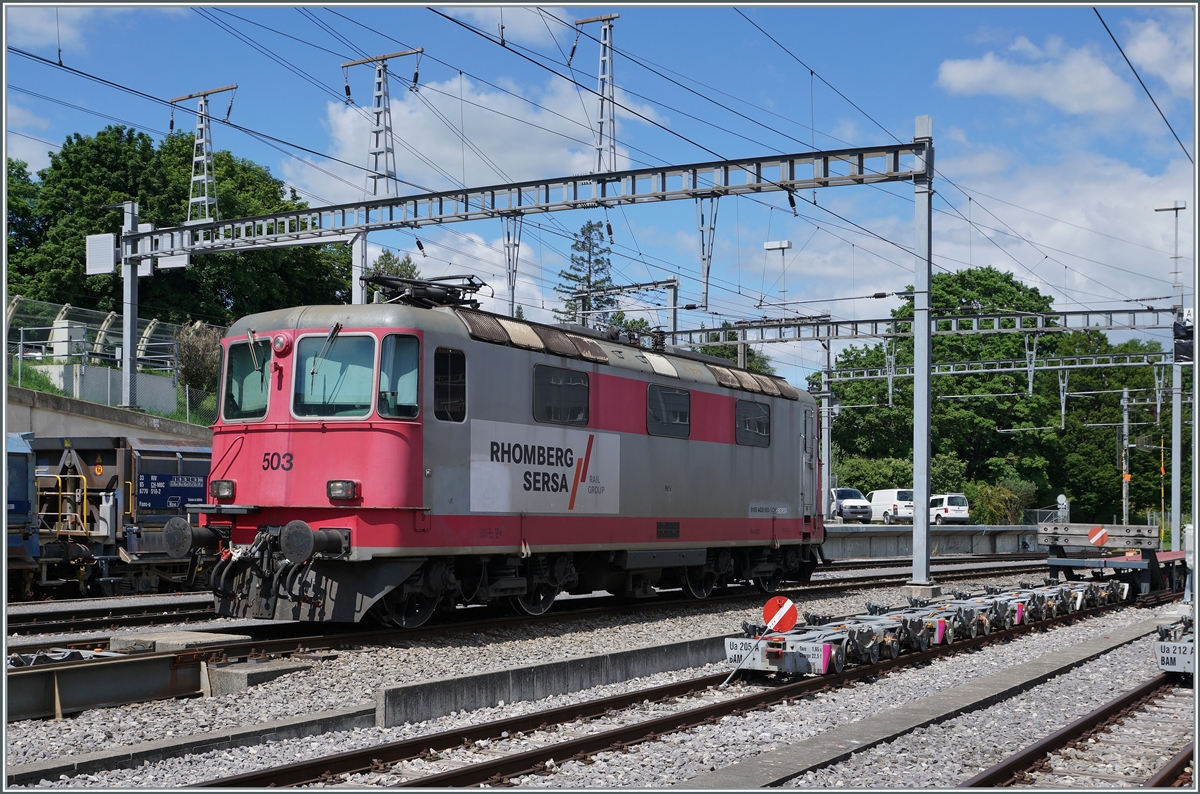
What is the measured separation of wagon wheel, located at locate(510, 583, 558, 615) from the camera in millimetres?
15141

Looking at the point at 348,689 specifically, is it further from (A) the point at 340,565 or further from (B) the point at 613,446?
(B) the point at 613,446

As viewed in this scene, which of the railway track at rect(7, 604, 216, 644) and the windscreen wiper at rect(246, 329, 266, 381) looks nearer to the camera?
the windscreen wiper at rect(246, 329, 266, 381)

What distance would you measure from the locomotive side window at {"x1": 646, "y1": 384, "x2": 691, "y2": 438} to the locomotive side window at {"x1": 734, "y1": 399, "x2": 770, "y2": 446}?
162 centimetres

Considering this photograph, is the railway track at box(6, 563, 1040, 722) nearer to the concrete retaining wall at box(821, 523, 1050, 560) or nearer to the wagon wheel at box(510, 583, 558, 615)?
the wagon wheel at box(510, 583, 558, 615)

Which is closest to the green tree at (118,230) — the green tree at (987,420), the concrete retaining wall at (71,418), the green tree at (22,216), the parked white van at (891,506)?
the green tree at (22,216)

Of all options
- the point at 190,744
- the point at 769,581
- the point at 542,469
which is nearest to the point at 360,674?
the point at 190,744

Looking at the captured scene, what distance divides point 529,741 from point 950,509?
4635cm

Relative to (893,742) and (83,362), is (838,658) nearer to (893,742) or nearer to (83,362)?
(893,742)

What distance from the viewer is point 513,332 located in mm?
14539

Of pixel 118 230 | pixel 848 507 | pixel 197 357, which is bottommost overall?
pixel 848 507

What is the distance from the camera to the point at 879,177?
1950 cm

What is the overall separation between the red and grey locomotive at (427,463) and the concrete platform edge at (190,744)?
10.6ft

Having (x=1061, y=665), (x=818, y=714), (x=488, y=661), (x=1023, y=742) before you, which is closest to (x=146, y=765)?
(x=488, y=661)

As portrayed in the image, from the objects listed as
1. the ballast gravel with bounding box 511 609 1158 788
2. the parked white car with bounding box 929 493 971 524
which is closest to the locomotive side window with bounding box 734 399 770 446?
the ballast gravel with bounding box 511 609 1158 788
